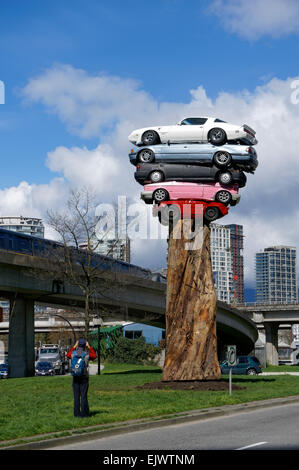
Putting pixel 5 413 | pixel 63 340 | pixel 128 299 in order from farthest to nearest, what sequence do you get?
pixel 63 340 → pixel 128 299 → pixel 5 413

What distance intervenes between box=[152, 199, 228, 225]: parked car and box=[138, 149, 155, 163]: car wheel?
1.68m

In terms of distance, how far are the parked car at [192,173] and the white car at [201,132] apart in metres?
1.02

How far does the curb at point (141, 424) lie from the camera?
39.6ft

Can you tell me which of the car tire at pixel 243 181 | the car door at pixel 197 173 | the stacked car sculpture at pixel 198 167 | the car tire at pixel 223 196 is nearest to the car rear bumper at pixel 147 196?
the stacked car sculpture at pixel 198 167

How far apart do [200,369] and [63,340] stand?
89486mm

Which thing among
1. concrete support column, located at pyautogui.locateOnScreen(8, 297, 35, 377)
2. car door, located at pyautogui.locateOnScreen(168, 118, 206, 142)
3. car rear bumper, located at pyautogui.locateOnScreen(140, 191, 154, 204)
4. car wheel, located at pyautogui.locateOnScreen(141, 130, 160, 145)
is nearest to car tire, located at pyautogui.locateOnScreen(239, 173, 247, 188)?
car door, located at pyautogui.locateOnScreen(168, 118, 206, 142)

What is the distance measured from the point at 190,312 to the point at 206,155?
554 centimetres

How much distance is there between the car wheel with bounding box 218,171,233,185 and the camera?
84.2 ft

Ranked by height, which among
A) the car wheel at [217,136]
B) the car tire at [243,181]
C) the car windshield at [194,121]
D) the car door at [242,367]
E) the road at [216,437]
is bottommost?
the car door at [242,367]

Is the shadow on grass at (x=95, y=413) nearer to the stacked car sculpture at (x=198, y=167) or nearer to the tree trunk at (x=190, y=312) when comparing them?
the tree trunk at (x=190, y=312)

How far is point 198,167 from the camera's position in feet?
84.4
